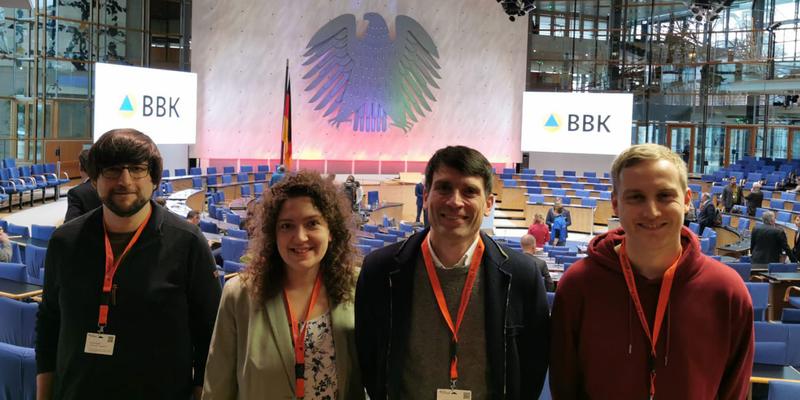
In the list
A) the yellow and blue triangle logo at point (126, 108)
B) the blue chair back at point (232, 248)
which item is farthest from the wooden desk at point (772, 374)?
the yellow and blue triangle logo at point (126, 108)

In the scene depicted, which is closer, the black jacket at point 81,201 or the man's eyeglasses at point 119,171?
the man's eyeglasses at point 119,171

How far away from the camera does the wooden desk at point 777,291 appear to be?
868cm

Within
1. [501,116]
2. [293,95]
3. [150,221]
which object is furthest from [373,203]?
[150,221]

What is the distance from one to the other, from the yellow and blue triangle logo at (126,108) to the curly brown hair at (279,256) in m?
16.5

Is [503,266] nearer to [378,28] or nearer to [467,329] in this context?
[467,329]

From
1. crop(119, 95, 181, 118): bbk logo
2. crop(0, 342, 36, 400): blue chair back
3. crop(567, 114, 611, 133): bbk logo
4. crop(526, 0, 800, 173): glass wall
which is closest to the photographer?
crop(0, 342, 36, 400): blue chair back

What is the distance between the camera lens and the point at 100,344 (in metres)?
2.44

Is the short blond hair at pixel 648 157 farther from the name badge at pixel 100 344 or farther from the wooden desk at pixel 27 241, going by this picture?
the wooden desk at pixel 27 241

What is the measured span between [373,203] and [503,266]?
14882mm

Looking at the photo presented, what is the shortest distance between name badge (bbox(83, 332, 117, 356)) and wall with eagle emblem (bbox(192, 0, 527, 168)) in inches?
815

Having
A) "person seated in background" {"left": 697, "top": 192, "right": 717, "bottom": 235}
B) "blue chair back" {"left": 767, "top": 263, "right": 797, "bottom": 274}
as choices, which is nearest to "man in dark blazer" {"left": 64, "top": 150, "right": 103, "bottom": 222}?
"blue chair back" {"left": 767, "top": 263, "right": 797, "bottom": 274}

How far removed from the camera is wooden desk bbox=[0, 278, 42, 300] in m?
5.66

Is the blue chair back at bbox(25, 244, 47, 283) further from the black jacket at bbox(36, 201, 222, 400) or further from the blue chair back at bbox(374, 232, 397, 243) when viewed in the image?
the black jacket at bbox(36, 201, 222, 400)

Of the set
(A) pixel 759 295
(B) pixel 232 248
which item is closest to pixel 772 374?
(A) pixel 759 295
